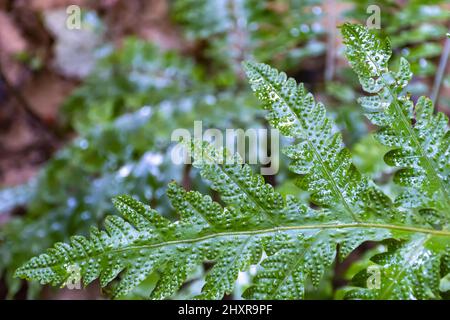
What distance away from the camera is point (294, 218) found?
0.68 m

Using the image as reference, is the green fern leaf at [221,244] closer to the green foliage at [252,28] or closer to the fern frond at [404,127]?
the fern frond at [404,127]

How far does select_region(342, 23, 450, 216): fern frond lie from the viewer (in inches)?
26.6

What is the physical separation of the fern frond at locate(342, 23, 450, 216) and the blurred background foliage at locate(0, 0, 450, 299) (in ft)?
1.29

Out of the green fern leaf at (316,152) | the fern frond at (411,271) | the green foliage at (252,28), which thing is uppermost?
the green foliage at (252,28)

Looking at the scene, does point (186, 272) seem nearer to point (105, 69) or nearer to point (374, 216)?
point (374, 216)

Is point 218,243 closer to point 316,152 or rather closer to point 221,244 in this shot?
point 221,244

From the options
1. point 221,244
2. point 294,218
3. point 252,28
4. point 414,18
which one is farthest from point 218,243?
point 252,28

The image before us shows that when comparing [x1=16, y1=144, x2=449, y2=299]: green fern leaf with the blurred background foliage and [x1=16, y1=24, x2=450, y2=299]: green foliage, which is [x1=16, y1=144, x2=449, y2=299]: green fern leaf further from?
the blurred background foliage

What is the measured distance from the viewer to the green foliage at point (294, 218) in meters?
0.65

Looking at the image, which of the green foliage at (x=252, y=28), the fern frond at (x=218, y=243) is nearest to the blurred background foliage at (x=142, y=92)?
the green foliage at (x=252, y=28)

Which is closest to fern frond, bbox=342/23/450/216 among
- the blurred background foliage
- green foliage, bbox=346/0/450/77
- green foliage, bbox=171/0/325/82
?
the blurred background foliage

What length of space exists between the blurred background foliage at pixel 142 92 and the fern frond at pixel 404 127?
392 mm

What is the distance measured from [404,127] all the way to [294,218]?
0.21 meters
